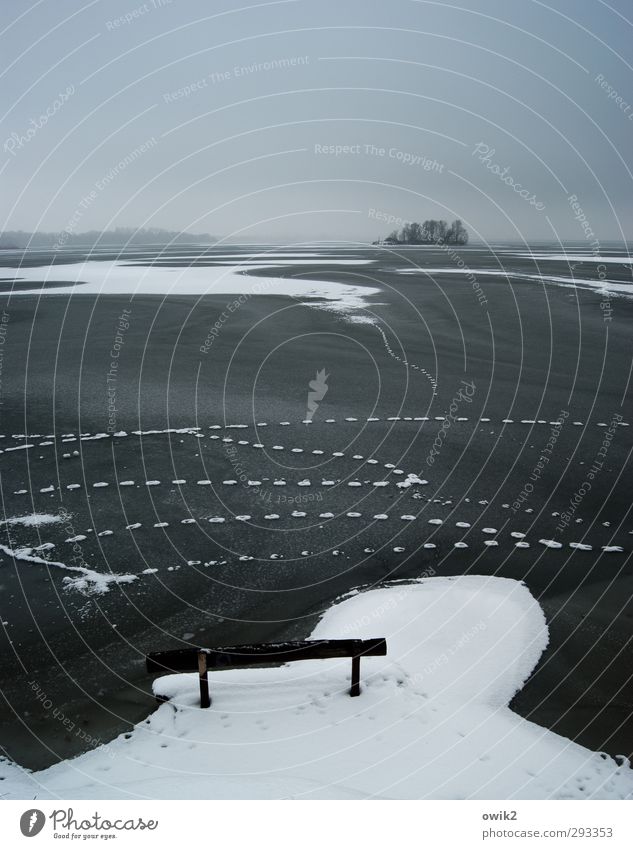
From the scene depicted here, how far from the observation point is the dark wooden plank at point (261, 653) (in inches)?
269

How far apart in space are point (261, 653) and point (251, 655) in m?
0.22

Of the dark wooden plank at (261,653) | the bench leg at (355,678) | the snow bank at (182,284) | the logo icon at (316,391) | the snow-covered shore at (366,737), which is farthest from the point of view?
the snow bank at (182,284)

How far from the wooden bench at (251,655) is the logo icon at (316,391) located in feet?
32.3

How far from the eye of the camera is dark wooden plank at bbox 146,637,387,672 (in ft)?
22.4

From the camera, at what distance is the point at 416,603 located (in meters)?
9.05

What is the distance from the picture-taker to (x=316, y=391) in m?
19.3

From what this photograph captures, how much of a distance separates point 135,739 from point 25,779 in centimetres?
109

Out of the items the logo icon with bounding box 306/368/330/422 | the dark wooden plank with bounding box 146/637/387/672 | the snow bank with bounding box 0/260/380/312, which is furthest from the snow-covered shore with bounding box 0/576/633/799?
the snow bank with bounding box 0/260/380/312

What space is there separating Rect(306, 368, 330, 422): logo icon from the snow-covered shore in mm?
9259
